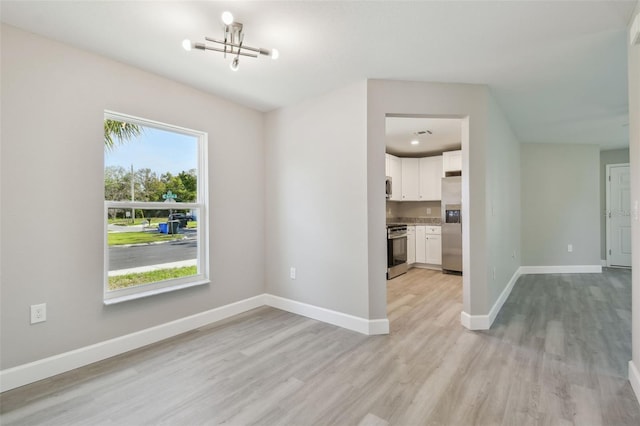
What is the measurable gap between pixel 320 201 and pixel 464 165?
1.55 metres

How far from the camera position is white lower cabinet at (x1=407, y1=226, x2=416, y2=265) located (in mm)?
5941

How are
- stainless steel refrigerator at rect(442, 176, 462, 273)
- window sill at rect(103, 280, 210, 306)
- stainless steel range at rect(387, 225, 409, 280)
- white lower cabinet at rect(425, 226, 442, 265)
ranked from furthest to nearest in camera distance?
white lower cabinet at rect(425, 226, 442, 265), stainless steel refrigerator at rect(442, 176, 462, 273), stainless steel range at rect(387, 225, 409, 280), window sill at rect(103, 280, 210, 306)

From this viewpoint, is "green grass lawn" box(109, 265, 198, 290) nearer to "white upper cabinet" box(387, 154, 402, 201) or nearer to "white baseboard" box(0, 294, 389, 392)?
"white baseboard" box(0, 294, 389, 392)

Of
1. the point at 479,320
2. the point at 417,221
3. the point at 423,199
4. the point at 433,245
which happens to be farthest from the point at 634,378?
the point at 417,221

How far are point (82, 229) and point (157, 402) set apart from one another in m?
1.46

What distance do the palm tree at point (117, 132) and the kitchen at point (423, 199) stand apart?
3.35m

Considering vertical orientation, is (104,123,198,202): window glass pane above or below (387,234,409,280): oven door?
above

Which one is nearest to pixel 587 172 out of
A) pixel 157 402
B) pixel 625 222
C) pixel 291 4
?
pixel 625 222

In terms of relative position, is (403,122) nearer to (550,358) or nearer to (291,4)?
(291,4)

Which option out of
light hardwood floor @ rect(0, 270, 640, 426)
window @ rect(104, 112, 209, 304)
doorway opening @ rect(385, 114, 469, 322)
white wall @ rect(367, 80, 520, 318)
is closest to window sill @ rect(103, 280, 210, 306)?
window @ rect(104, 112, 209, 304)

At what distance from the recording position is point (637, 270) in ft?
6.30

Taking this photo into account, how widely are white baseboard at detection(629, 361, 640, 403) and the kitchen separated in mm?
3185

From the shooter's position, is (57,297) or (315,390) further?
(57,297)

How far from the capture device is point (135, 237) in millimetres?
Result: 2727
